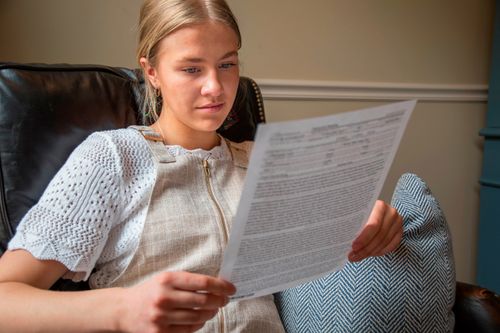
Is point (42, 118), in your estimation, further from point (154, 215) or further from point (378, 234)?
point (378, 234)

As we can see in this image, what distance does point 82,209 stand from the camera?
67 centimetres

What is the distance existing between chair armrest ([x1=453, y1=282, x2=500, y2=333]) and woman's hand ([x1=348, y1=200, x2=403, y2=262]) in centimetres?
21

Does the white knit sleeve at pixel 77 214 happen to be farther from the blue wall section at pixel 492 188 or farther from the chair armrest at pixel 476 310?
the blue wall section at pixel 492 188

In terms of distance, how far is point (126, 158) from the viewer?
76 centimetres

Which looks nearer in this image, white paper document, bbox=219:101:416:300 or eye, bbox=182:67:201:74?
white paper document, bbox=219:101:416:300

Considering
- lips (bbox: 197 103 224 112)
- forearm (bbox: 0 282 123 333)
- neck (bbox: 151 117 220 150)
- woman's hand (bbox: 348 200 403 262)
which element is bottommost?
woman's hand (bbox: 348 200 403 262)

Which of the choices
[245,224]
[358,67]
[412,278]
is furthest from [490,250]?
[245,224]

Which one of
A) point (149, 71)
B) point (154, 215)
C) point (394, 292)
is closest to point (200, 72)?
point (149, 71)

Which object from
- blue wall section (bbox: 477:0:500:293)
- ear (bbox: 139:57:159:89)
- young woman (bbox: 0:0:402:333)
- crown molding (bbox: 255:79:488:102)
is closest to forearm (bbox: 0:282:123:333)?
young woman (bbox: 0:0:402:333)

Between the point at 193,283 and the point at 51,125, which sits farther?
the point at 51,125

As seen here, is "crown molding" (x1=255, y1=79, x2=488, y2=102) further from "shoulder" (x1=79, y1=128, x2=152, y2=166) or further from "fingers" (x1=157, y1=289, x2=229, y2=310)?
"fingers" (x1=157, y1=289, x2=229, y2=310)

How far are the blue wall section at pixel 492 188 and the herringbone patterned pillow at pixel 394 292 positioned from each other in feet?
3.41

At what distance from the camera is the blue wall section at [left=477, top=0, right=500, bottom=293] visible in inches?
67.7

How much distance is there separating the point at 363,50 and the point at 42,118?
1105 millimetres
